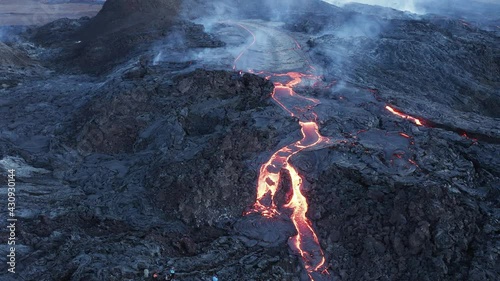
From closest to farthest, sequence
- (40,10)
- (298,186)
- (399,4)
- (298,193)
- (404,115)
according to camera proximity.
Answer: (298,193) → (298,186) → (404,115) → (399,4) → (40,10)

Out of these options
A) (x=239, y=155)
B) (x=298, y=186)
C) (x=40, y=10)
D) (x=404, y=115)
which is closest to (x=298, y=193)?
(x=298, y=186)

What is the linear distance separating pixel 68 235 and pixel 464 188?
1179 centimetres

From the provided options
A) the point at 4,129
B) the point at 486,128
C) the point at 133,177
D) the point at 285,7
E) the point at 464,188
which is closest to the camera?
the point at 464,188

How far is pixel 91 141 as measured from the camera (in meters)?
16.0

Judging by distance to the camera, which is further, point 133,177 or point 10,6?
point 10,6

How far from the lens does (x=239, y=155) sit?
14.1m

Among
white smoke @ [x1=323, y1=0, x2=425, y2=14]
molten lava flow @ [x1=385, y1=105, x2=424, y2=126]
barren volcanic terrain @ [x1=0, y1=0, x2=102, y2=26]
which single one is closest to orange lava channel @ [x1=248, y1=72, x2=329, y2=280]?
molten lava flow @ [x1=385, y1=105, x2=424, y2=126]

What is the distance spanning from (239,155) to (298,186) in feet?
8.02

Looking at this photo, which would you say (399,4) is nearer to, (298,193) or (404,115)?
(404,115)

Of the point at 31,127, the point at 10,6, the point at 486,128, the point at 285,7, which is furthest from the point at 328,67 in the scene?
the point at 10,6

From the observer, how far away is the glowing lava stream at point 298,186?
11.4 meters

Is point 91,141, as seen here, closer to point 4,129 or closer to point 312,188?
point 4,129

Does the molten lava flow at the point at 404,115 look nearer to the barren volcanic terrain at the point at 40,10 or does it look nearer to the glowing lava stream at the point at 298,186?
the glowing lava stream at the point at 298,186

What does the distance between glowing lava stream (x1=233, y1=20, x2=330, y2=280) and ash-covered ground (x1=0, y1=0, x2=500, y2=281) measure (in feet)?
0.89
